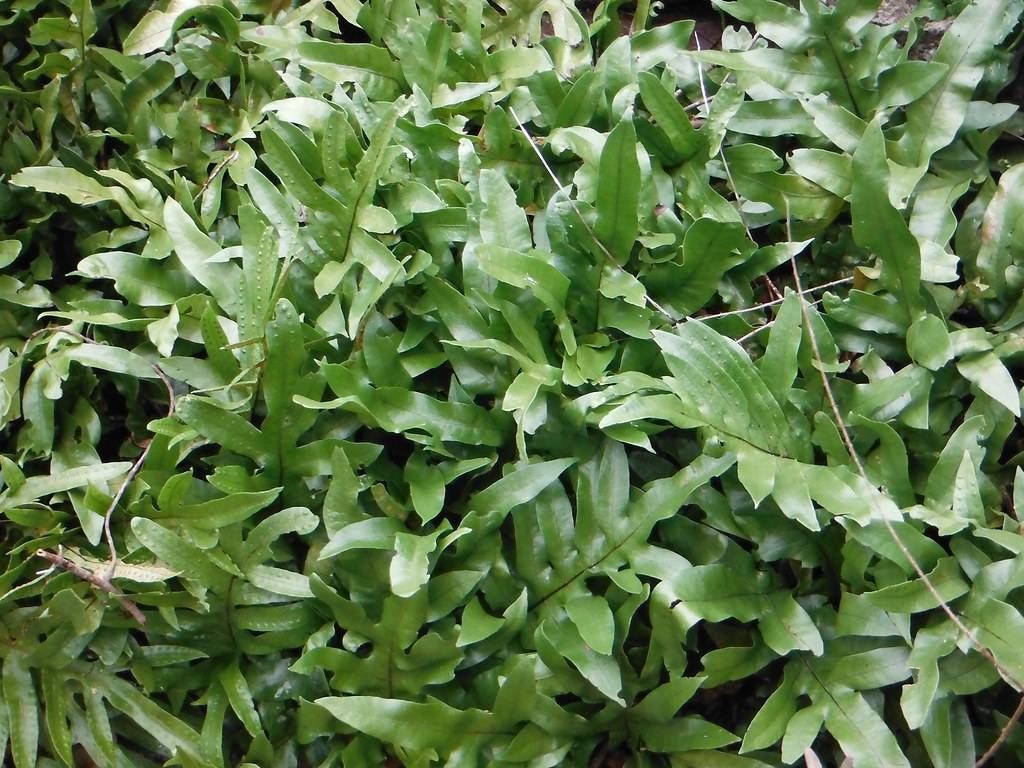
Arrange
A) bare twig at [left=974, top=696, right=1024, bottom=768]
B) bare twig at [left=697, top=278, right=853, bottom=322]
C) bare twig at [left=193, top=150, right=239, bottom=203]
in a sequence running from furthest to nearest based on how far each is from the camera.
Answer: bare twig at [left=193, top=150, right=239, bottom=203] < bare twig at [left=697, top=278, right=853, bottom=322] < bare twig at [left=974, top=696, right=1024, bottom=768]

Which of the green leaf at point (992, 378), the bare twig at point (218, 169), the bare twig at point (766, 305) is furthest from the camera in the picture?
the bare twig at point (218, 169)

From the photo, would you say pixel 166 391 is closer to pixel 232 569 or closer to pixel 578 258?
pixel 232 569

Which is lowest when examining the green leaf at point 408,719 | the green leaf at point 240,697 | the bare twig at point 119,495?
the green leaf at point 240,697

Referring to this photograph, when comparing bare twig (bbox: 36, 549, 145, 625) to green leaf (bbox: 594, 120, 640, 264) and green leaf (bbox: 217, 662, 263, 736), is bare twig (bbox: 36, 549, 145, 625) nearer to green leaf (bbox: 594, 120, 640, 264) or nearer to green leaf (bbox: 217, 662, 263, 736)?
green leaf (bbox: 217, 662, 263, 736)

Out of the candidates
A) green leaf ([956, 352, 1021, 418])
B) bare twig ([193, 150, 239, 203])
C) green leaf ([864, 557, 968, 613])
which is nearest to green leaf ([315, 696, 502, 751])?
green leaf ([864, 557, 968, 613])

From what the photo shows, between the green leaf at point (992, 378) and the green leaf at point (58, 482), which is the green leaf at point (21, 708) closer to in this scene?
the green leaf at point (58, 482)

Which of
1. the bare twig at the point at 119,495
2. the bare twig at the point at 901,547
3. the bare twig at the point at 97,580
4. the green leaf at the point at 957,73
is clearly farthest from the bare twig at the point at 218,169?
the green leaf at the point at 957,73
